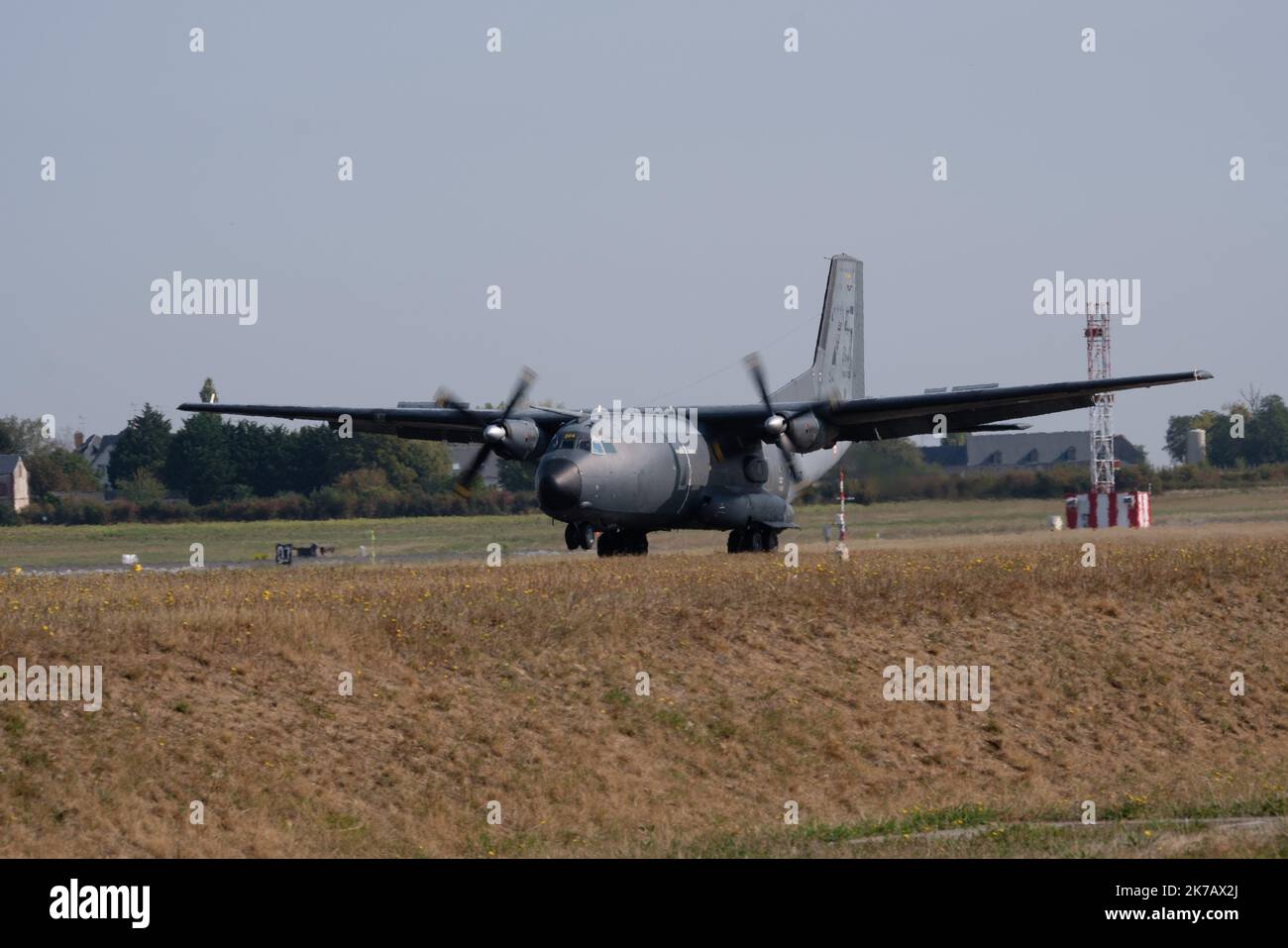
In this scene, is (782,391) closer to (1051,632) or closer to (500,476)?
(1051,632)

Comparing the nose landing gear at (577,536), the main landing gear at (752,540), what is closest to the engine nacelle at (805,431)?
the main landing gear at (752,540)

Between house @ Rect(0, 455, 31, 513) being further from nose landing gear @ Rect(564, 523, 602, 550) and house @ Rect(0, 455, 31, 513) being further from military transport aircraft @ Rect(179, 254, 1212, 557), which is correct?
nose landing gear @ Rect(564, 523, 602, 550)

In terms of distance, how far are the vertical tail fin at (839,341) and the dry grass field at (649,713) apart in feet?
38.0

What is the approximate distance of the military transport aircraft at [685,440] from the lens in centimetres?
3269

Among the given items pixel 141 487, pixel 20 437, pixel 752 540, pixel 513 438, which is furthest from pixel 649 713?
pixel 20 437

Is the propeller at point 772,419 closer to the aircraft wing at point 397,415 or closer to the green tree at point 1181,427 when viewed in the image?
the aircraft wing at point 397,415

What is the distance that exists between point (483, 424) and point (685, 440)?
5642mm

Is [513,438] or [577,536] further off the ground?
[513,438]

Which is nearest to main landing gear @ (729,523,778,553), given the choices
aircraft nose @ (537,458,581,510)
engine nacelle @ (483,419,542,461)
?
engine nacelle @ (483,419,542,461)

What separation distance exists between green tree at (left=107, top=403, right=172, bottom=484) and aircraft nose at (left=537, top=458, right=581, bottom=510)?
32393 millimetres

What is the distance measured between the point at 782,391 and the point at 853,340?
4.85 m

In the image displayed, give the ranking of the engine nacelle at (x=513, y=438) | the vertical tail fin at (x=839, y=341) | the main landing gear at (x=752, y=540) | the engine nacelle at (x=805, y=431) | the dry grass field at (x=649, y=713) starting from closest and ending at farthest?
1. the dry grass field at (x=649, y=713)
2. the engine nacelle at (x=513, y=438)
3. the engine nacelle at (x=805, y=431)
4. the main landing gear at (x=752, y=540)
5. the vertical tail fin at (x=839, y=341)

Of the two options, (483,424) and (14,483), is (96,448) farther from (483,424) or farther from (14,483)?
(483,424)

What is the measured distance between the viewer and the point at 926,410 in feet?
116
